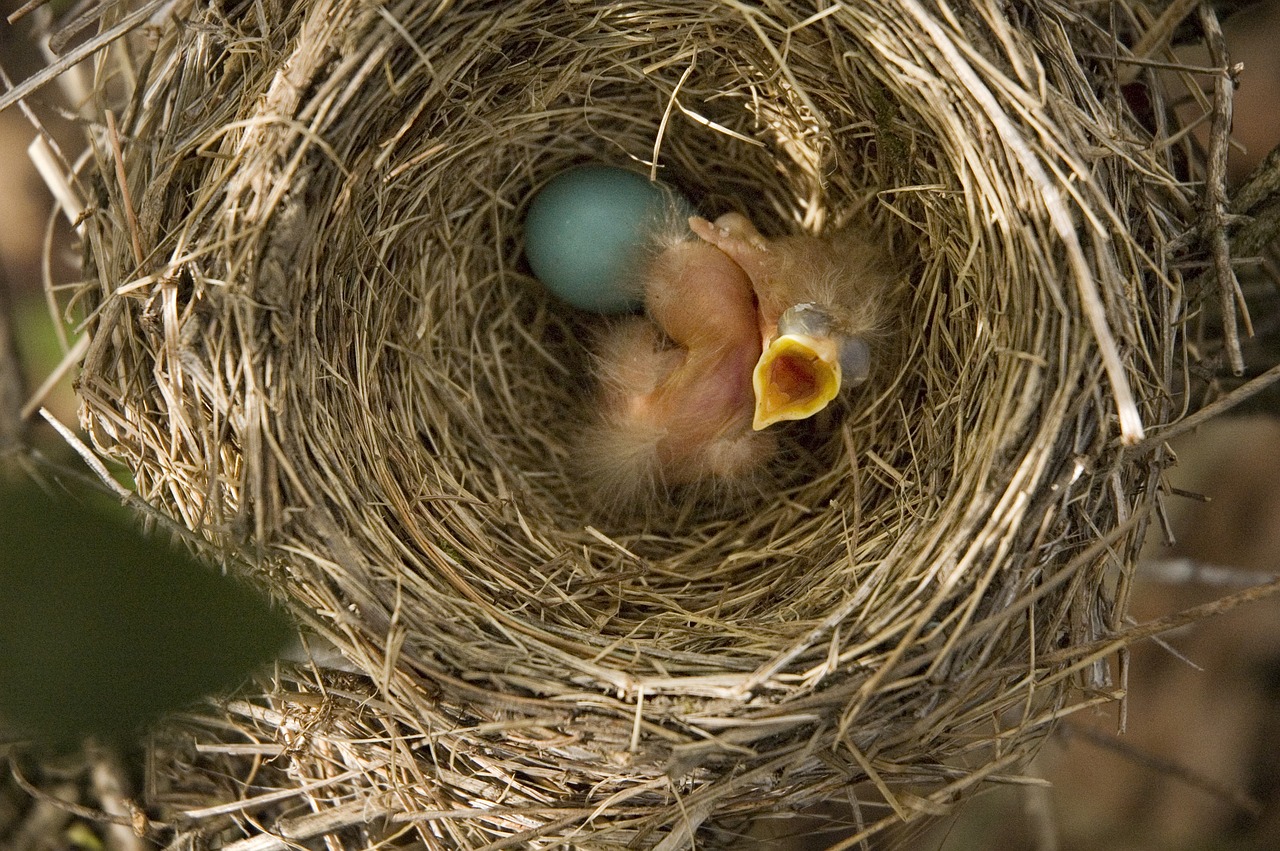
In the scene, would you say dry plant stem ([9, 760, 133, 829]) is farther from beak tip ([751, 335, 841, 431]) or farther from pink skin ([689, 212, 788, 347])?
pink skin ([689, 212, 788, 347])

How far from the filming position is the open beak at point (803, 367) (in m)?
1.27

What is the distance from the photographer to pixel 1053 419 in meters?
1.13

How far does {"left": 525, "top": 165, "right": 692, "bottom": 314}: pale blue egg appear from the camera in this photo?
1.50 m

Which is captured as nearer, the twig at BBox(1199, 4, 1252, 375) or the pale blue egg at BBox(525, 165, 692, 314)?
the twig at BBox(1199, 4, 1252, 375)

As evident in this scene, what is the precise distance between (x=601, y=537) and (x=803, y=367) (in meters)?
0.40

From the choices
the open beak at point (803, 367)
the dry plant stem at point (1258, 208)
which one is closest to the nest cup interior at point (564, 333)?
the open beak at point (803, 367)

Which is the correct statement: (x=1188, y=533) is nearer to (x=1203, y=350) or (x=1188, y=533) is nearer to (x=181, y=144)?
(x=1203, y=350)

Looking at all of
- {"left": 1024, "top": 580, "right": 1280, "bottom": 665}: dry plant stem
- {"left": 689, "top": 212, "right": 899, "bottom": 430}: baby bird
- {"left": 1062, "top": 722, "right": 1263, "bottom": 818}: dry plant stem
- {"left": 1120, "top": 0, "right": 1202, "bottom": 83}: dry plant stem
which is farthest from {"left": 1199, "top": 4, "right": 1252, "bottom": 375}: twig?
{"left": 1062, "top": 722, "right": 1263, "bottom": 818}: dry plant stem

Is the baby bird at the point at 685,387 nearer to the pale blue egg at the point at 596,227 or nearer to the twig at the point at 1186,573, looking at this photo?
the pale blue egg at the point at 596,227

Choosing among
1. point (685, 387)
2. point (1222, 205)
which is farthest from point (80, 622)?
point (1222, 205)

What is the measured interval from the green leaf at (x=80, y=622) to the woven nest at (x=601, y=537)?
0.45m

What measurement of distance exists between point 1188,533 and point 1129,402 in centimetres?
105

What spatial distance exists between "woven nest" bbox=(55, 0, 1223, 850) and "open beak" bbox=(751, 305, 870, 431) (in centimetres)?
13

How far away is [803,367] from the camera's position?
1.34 metres
